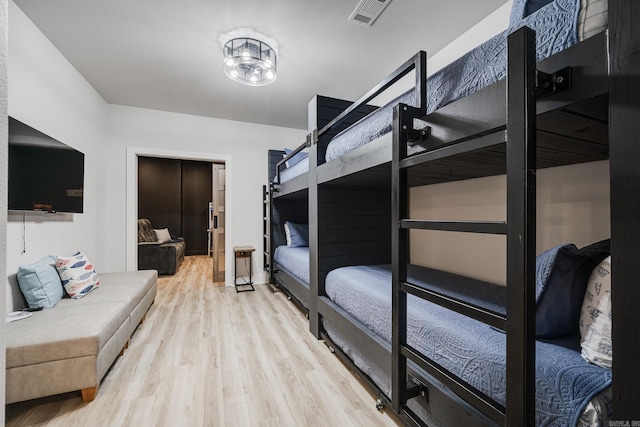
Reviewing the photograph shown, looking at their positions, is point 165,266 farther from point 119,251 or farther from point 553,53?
point 553,53

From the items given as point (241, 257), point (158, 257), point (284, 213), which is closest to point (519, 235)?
point (284, 213)

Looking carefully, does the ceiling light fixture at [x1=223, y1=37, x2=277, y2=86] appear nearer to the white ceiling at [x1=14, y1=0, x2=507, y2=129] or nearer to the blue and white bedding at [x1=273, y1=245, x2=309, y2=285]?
the white ceiling at [x1=14, y1=0, x2=507, y2=129]

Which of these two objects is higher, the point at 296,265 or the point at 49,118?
the point at 49,118

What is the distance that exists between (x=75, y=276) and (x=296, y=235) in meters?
2.30

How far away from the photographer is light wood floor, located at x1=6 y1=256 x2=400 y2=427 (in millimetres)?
1399

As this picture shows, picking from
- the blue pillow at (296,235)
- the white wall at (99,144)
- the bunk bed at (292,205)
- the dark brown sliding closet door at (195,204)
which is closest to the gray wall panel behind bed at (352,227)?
the bunk bed at (292,205)

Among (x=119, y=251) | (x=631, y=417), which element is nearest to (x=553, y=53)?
(x=631, y=417)

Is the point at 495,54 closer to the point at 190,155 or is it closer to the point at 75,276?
the point at 75,276

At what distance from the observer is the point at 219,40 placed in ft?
7.39

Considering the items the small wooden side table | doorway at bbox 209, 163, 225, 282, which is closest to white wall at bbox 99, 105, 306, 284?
the small wooden side table

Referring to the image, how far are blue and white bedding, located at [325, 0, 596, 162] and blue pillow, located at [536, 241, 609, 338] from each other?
A: 64 centimetres

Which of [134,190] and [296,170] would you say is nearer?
[296,170]

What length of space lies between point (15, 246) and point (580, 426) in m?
3.13

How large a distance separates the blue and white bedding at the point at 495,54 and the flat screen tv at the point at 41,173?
2539 mm
